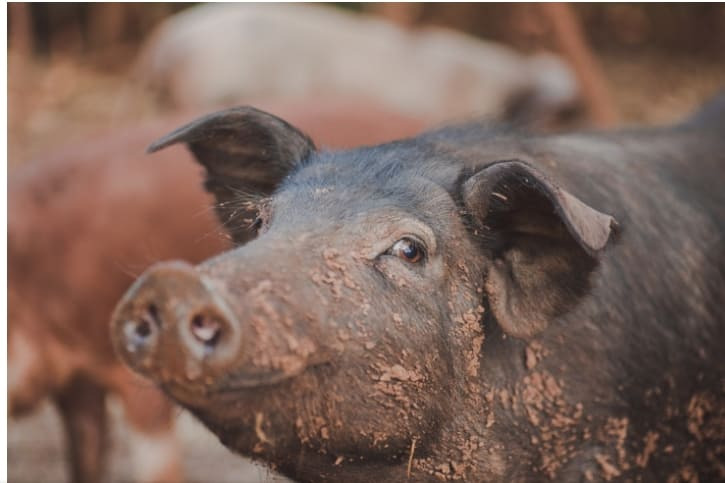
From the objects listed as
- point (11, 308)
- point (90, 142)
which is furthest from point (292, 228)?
point (90, 142)

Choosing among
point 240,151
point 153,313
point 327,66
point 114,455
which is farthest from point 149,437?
point 327,66

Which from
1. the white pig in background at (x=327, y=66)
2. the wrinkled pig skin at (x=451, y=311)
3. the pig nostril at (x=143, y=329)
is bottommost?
the white pig in background at (x=327, y=66)

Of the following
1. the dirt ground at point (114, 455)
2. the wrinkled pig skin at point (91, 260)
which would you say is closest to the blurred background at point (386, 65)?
the dirt ground at point (114, 455)

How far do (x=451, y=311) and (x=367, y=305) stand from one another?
0.30 metres

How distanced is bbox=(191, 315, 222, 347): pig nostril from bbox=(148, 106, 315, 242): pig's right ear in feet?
3.20

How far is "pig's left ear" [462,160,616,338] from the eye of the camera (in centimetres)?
293

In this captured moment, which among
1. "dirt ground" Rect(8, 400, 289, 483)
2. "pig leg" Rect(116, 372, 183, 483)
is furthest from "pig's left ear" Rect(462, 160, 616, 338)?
"dirt ground" Rect(8, 400, 289, 483)

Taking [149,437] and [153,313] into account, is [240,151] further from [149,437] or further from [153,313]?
[149,437]

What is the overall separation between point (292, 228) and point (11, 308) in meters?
3.28

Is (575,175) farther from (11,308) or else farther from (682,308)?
(11,308)

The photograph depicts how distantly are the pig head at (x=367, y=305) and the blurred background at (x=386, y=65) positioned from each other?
5081 mm

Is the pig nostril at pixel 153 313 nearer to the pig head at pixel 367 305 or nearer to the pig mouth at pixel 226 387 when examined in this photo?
the pig head at pixel 367 305

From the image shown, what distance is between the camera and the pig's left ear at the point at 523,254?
2926 millimetres

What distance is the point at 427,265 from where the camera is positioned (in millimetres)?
2871
